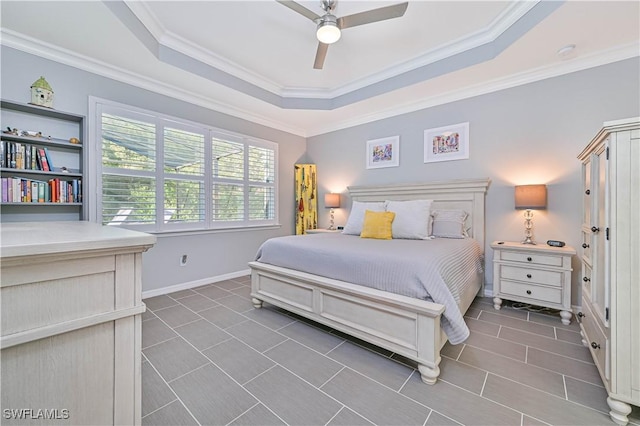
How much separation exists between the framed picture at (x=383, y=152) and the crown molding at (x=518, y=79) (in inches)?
14.9

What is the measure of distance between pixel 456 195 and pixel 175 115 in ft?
12.7

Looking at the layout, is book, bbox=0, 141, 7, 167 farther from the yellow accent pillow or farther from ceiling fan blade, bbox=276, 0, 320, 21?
the yellow accent pillow

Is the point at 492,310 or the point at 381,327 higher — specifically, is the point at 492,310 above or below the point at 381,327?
below

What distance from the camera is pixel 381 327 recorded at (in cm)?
190

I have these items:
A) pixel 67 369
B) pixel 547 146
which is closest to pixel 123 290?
pixel 67 369

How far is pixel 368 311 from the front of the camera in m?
1.97

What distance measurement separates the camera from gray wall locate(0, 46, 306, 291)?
2.47 m

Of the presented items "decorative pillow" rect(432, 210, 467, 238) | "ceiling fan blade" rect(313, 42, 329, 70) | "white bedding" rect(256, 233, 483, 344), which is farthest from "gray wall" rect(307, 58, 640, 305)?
"ceiling fan blade" rect(313, 42, 329, 70)

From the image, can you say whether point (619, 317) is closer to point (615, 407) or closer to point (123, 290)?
point (615, 407)

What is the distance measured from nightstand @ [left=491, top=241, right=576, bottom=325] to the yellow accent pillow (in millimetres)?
1121

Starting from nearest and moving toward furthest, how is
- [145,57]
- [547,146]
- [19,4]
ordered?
[19,4] < [145,57] < [547,146]

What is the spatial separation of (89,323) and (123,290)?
0.12 metres

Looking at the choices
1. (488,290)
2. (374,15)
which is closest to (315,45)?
(374,15)

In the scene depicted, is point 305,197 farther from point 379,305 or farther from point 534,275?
point 534,275
